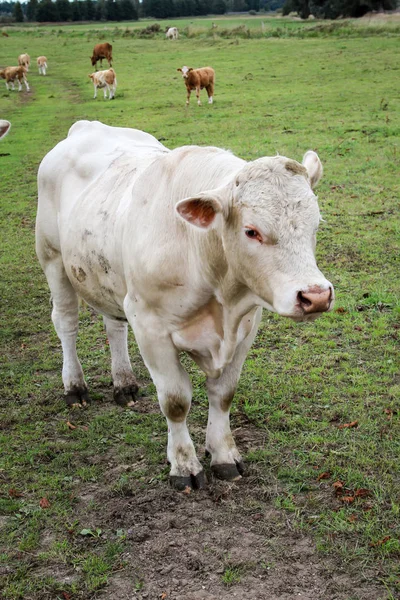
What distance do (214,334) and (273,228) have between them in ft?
3.26

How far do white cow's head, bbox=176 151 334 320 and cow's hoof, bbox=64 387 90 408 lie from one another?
259cm

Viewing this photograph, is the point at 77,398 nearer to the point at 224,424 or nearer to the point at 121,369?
the point at 121,369

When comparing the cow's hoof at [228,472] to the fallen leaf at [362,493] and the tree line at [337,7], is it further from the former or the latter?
the tree line at [337,7]

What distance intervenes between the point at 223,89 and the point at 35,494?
22151mm

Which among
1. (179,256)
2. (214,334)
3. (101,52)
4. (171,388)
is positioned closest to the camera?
(179,256)

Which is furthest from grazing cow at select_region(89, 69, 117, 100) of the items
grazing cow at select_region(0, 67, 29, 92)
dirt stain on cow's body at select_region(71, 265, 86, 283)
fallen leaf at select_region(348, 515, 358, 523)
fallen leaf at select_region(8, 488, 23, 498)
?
fallen leaf at select_region(348, 515, 358, 523)

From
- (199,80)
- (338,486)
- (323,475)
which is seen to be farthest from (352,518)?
(199,80)

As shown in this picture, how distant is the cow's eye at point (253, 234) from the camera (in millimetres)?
3291

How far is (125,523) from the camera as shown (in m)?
4.03

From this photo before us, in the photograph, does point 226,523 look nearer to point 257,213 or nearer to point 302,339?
point 257,213

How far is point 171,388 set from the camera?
422cm

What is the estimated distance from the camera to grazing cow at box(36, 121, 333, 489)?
3.26 meters

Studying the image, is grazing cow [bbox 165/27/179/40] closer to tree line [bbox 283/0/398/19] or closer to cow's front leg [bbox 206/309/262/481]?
tree line [bbox 283/0/398/19]

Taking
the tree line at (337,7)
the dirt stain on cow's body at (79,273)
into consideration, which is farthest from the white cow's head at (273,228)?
the tree line at (337,7)
